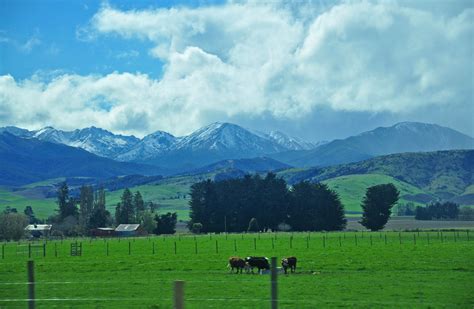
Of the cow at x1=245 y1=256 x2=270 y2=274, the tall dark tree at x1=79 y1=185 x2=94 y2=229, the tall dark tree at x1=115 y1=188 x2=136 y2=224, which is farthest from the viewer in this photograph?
the tall dark tree at x1=79 y1=185 x2=94 y2=229

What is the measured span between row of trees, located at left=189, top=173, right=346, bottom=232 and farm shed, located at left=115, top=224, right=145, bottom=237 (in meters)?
13.5

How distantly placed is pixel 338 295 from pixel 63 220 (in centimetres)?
14947

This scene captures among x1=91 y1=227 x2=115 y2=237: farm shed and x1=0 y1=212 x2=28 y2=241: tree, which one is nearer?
x1=0 y1=212 x2=28 y2=241: tree

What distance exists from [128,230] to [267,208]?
35.0 metres

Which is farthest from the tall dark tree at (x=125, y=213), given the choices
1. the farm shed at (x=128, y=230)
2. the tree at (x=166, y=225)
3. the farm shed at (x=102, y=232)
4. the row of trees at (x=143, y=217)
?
the tree at (x=166, y=225)

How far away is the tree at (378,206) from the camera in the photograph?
138 meters

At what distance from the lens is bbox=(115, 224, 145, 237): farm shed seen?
148 metres

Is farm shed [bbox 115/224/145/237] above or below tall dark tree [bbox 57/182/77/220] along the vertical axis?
below

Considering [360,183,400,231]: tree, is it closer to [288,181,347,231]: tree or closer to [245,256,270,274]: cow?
[288,181,347,231]: tree

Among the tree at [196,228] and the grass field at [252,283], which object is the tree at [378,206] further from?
the grass field at [252,283]

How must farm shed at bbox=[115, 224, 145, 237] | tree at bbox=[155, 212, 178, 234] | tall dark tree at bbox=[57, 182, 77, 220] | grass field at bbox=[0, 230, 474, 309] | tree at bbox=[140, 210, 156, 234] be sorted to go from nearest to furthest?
grass field at bbox=[0, 230, 474, 309] < tree at bbox=[155, 212, 178, 234] < tree at bbox=[140, 210, 156, 234] < farm shed at bbox=[115, 224, 145, 237] < tall dark tree at bbox=[57, 182, 77, 220]

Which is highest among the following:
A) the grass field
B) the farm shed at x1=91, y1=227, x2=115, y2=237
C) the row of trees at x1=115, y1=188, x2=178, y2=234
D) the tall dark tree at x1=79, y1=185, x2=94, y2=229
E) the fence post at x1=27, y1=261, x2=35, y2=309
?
the tall dark tree at x1=79, y1=185, x2=94, y2=229

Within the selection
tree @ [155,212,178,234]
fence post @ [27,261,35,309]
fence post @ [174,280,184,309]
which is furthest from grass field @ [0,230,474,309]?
tree @ [155,212,178,234]

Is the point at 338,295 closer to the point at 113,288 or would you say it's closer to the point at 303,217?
the point at 113,288
